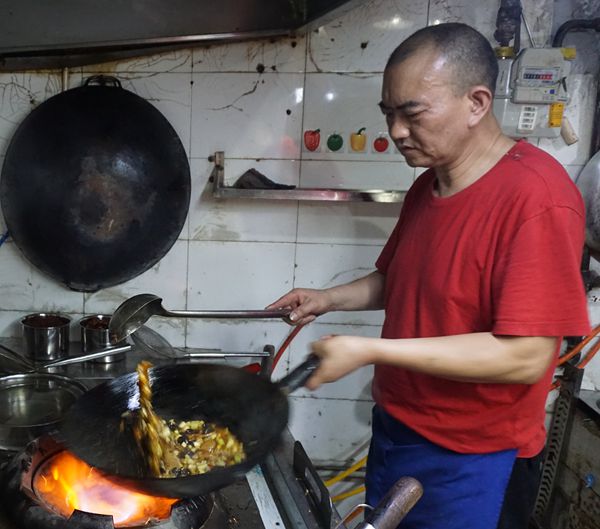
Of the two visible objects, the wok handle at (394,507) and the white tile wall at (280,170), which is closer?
the wok handle at (394,507)

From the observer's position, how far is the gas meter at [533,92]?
5.07 feet

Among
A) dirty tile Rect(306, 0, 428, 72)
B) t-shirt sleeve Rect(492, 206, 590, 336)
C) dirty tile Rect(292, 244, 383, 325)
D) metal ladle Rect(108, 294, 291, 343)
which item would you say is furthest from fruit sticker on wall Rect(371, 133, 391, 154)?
t-shirt sleeve Rect(492, 206, 590, 336)

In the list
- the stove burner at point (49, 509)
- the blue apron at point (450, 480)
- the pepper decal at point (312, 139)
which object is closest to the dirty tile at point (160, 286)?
the pepper decal at point (312, 139)

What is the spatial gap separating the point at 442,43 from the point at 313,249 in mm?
1026

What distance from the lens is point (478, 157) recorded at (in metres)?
0.99

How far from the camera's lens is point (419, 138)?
3.14 feet

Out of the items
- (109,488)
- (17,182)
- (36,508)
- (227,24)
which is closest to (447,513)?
(109,488)

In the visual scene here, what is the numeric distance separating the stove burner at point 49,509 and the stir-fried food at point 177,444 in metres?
0.06

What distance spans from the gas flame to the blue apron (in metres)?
→ 0.53

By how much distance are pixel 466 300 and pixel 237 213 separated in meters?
1.07

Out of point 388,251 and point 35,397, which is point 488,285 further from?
point 35,397

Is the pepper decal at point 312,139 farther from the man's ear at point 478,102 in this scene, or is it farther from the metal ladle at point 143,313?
the man's ear at point 478,102

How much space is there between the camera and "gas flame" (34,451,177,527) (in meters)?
0.88

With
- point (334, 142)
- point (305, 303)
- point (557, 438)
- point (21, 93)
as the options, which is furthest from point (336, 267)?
point (21, 93)
